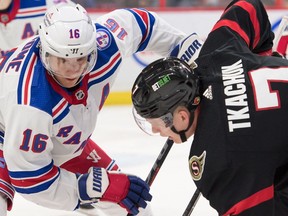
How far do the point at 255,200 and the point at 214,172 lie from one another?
134 mm

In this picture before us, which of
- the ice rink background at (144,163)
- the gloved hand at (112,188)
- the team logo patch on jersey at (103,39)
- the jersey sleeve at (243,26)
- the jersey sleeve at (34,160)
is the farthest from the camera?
the ice rink background at (144,163)

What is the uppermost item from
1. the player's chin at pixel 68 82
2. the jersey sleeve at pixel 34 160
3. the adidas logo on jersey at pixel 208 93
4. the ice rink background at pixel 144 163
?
the adidas logo on jersey at pixel 208 93

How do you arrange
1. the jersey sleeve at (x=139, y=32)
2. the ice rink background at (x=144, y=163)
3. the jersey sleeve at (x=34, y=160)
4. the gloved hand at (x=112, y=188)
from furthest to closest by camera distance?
the ice rink background at (x=144, y=163)
the jersey sleeve at (x=139, y=32)
the gloved hand at (x=112, y=188)
the jersey sleeve at (x=34, y=160)

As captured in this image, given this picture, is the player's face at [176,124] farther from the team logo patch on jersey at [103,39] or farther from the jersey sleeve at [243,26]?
the team logo patch on jersey at [103,39]

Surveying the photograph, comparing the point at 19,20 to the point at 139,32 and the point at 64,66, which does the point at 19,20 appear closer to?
the point at 139,32

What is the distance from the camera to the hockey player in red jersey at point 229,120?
171cm

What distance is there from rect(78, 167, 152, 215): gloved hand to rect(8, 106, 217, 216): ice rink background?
0.70 meters

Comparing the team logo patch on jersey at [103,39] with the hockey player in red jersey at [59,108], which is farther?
the team logo patch on jersey at [103,39]

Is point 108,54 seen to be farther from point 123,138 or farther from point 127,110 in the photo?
point 127,110

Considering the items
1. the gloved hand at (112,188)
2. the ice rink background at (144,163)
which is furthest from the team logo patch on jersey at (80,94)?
the ice rink background at (144,163)

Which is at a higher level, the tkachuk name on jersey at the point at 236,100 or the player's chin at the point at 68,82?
the tkachuk name on jersey at the point at 236,100

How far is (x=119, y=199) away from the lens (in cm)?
230

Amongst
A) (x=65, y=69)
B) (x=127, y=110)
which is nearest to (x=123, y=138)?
(x=127, y=110)

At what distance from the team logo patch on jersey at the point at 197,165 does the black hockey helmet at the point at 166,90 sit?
0.13m
